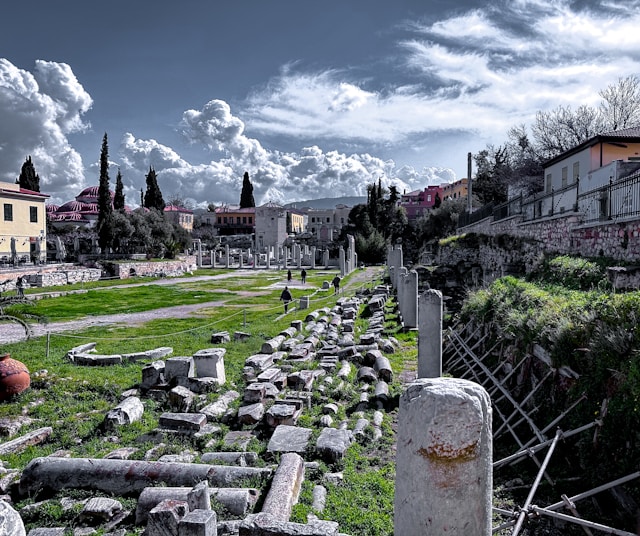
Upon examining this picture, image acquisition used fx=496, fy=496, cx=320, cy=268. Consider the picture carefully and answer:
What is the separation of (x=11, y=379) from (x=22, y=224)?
41.7 m

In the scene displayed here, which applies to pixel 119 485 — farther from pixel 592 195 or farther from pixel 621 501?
pixel 592 195

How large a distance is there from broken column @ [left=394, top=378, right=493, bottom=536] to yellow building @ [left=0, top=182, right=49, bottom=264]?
142 ft

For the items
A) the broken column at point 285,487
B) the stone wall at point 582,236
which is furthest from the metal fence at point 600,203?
the broken column at point 285,487

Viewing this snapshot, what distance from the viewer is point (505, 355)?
9.91 m

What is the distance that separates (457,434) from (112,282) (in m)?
39.1

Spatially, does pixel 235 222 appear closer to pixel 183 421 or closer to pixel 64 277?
pixel 64 277

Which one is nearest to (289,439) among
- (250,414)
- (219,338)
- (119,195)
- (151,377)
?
(250,414)

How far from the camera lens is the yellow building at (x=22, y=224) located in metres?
42.3

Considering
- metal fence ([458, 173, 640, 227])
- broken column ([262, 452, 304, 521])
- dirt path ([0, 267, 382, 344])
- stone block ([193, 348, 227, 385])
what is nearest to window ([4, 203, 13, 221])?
dirt path ([0, 267, 382, 344])

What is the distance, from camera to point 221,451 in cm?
708

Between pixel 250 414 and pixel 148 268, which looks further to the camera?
pixel 148 268

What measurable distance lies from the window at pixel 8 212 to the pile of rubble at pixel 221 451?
3703 cm

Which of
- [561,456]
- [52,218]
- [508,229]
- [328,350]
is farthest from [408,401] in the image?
[52,218]

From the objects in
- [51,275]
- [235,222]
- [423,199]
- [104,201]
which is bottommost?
[51,275]
